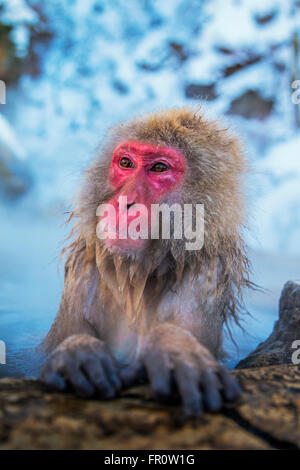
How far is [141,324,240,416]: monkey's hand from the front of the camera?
0.99m

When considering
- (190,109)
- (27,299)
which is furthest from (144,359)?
(27,299)

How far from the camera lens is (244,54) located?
848cm

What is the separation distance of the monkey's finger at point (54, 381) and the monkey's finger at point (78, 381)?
A: 2 centimetres

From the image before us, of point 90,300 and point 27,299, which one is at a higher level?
point 90,300

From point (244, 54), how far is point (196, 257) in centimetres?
824

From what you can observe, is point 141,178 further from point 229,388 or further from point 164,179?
point 229,388

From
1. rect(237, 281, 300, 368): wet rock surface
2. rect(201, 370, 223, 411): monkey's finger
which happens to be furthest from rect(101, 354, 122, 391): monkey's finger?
rect(237, 281, 300, 368): wet rock surface

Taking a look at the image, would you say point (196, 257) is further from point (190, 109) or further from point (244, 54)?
point (244, 54)

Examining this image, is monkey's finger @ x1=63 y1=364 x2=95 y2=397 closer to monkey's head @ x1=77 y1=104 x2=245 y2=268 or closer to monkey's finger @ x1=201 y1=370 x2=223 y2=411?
monkey's finger @ x1=201 y1=370 x2=223 y2=411

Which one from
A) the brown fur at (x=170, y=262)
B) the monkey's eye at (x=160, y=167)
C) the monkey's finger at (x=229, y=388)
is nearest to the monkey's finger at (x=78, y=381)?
the monkey's finger at (x=229, y=388)

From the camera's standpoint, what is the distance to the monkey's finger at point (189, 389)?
0.96 meters

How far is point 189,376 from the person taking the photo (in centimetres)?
104

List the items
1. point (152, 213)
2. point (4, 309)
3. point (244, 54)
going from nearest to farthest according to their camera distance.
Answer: point (152, 213) < point (4, 309) < point (244, 54)

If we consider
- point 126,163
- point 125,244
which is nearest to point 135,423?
point 125,244
